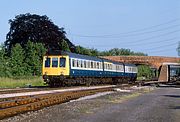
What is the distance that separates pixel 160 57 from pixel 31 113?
3864 inches

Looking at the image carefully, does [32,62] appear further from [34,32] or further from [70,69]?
[34,32]

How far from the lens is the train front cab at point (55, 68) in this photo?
3567cm

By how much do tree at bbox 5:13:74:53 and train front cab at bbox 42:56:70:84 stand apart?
39.1 meters

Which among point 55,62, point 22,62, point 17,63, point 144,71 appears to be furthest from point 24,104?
point 144,71

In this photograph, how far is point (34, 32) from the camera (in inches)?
3172

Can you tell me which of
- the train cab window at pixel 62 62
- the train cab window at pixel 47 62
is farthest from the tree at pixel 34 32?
the train cab window at pixel 62 62

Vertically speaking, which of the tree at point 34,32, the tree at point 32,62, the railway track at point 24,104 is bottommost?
the railway track at point 24,104

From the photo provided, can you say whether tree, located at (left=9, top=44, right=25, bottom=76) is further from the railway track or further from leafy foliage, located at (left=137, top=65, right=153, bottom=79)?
leafy foliage, located at (left=137, top=65, right=153, bottom=79)

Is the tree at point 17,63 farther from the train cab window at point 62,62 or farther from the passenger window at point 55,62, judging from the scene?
the train cab window at point 62,62

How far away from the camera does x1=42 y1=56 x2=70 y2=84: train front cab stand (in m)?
35.7

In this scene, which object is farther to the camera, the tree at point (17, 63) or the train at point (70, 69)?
the tree at point (17, 63)

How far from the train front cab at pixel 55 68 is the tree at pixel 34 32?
3908 centimetres

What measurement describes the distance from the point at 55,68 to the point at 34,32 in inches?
1784

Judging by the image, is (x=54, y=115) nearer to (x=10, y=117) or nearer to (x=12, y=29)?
(x=10, y=117)
